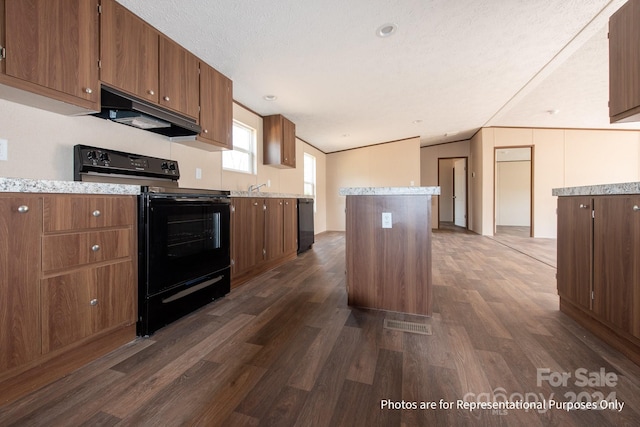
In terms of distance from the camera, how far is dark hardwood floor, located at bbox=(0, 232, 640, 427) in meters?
1.03

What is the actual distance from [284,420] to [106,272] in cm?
125

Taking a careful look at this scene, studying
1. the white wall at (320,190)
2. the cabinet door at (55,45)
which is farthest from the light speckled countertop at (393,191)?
the white wall at (320,190)

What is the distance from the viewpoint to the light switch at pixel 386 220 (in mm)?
1985

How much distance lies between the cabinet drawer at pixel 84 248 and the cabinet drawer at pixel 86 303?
6 centimetres

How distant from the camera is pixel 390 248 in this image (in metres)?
1.99

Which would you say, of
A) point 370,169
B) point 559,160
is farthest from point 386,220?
point 559,160

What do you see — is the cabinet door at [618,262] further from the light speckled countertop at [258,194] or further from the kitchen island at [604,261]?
the light speckled countertop at [258,194]

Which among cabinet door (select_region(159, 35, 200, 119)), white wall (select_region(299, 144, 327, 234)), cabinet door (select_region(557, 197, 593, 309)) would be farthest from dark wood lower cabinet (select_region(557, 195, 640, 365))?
white wall (select_region(299, 144, 327, 234))

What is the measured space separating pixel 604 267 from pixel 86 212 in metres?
2.91

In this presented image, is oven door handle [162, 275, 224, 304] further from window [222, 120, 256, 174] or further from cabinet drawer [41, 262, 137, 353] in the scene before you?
window [222, 120, 256, 174]

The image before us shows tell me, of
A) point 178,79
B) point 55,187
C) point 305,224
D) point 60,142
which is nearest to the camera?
point 55,187

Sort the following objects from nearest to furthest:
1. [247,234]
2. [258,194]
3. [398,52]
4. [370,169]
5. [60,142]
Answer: [60,142], [398,52], [247,234], [258,194], [370,169]

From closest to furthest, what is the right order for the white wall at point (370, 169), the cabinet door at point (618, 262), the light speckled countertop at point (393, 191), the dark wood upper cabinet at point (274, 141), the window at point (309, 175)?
the cabinet door at point (618, 262) → the light speckled countertop at point (393, 191) → the dark wood upper cabinet at point (274, 141) → the window at point (309, 175) → the white wall at point (370, 169)

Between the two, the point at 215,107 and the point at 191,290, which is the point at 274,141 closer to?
the point at 215,107
